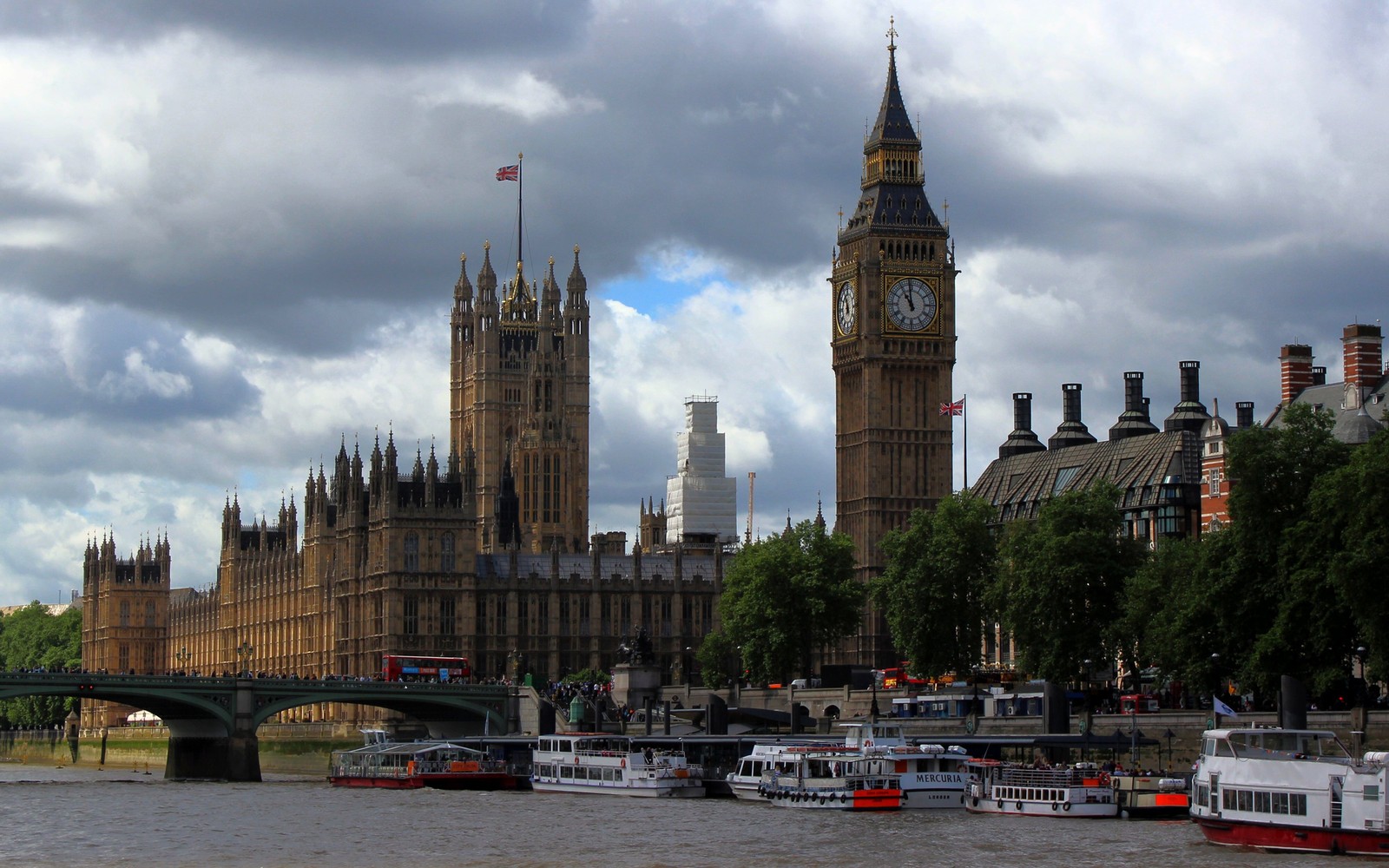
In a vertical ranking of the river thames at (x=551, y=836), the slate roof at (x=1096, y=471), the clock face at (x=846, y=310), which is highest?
the clock face at (x=846, y=310)

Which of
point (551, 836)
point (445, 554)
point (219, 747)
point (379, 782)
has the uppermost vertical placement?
point (445, 554)

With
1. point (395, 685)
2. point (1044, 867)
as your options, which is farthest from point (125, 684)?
point (1044, 867)

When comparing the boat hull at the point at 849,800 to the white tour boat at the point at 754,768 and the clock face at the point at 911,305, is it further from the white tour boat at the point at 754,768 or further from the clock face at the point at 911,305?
the clock face at the point at 911,305

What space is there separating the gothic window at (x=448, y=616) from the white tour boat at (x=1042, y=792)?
2711 inches

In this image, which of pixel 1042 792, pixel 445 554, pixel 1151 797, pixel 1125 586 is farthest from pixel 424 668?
pixel 1151 797

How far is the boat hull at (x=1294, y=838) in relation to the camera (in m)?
66.1

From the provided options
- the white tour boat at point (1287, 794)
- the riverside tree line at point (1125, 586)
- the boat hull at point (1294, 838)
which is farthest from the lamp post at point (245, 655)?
the boat hull at point (1294, 838)

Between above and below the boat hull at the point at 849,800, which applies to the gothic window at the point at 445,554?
above

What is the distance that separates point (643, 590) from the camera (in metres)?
161

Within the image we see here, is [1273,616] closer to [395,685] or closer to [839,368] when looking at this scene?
[395,685]

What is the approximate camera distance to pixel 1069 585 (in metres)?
106

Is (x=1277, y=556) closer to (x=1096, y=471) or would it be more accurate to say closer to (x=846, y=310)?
(x=1096, y=471)

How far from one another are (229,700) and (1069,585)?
38.9 metres

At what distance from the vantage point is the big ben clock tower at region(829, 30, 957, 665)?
500ft
